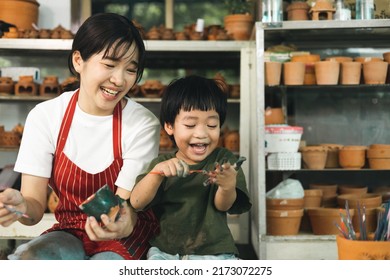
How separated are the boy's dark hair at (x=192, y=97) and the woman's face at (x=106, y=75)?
14cm

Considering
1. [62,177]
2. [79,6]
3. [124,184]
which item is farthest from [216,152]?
[79,6]

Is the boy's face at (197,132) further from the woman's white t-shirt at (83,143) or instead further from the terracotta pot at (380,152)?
the terracotta pot at (380,152)

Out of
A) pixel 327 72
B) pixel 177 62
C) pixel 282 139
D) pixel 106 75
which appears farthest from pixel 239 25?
pixel 106 75

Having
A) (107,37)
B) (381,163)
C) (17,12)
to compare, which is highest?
(17,12)

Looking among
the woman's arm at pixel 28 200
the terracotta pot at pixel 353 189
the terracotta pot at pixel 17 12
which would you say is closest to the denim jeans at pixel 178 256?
the woman's arm at pixel 28 200

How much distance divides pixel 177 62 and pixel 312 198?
1.61 metres

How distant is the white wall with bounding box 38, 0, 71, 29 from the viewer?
4.15 metres

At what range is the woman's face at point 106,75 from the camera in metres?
1.44

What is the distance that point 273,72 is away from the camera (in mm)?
3219

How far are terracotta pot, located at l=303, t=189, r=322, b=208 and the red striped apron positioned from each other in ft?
6.31

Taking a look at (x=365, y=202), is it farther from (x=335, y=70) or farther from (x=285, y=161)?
(x=335, y=70)

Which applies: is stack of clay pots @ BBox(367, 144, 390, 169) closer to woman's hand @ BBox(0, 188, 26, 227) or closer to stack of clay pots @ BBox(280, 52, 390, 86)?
stack of clay pots @ BBox(280, 52, 390, 86)
